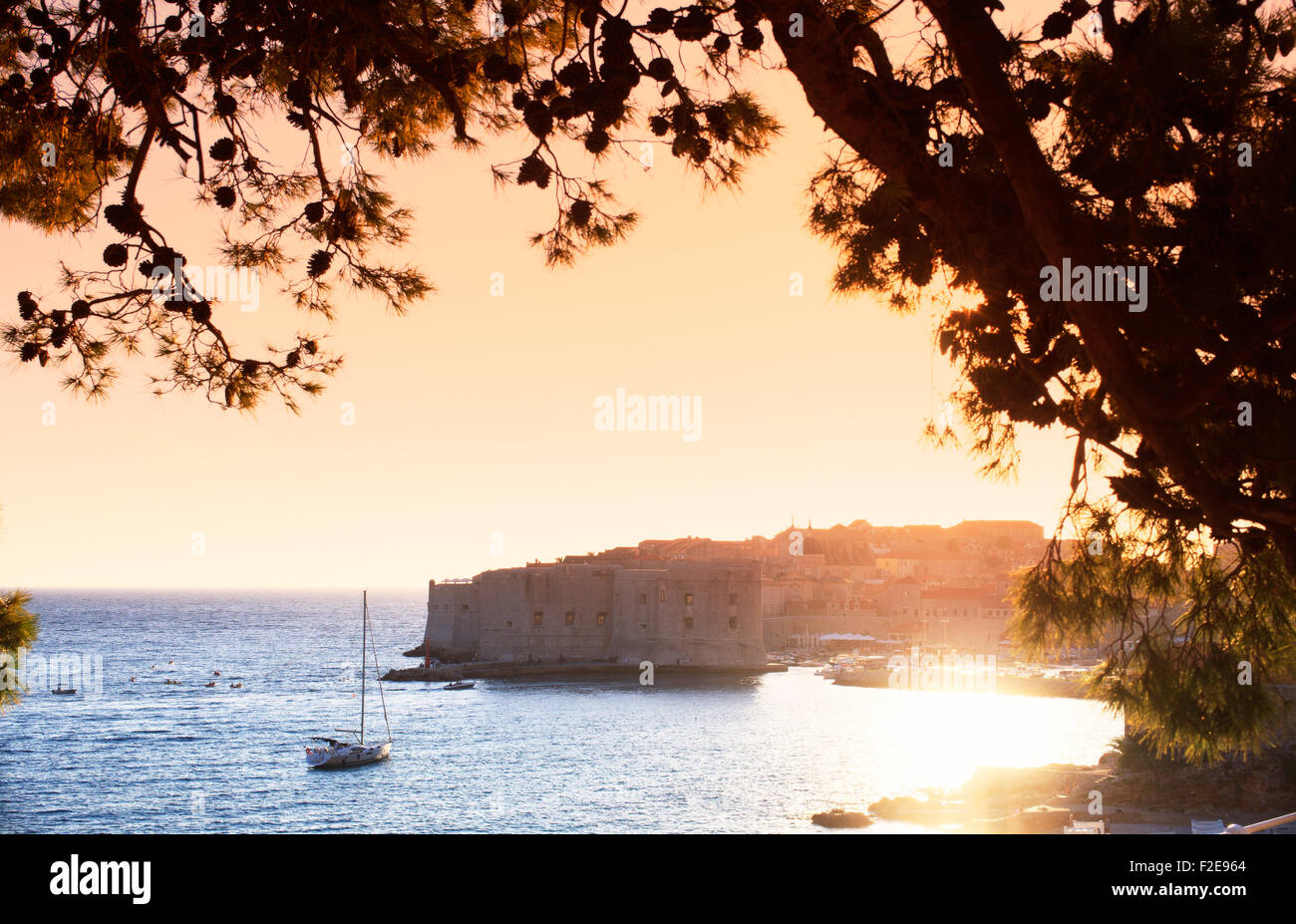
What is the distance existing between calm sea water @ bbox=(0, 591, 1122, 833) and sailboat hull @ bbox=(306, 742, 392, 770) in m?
0.45

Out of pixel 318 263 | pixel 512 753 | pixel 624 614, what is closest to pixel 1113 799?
pixel 512 753

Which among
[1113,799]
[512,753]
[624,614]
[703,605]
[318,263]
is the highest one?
[318,263]

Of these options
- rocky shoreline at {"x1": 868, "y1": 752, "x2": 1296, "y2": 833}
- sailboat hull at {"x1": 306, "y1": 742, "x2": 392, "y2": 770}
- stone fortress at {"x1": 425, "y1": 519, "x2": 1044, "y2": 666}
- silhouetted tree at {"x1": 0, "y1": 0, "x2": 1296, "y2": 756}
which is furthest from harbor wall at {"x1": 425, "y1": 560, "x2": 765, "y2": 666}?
silhouetted tree at {"x1": 0, "y1": 0, "x2": 1296, "y2": 756}

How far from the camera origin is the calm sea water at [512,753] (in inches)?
935

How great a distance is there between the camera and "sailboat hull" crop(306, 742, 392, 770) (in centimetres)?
2988

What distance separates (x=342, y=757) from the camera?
29969mm

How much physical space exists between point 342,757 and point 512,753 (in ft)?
15.0

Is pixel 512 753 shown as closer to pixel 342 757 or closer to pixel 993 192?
pixel 342 757

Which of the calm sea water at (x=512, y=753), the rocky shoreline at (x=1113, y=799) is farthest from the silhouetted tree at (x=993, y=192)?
the calm sea water at (x=512, y=753)

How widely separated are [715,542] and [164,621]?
56690 mm

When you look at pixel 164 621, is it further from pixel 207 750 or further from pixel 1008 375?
pixel 1008 375

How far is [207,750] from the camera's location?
32.6 m

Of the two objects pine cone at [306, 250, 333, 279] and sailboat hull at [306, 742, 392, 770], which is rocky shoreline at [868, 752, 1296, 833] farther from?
pine cone at [306, 250, 333, 279]

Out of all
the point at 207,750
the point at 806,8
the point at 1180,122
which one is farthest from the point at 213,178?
the point at 207,750
